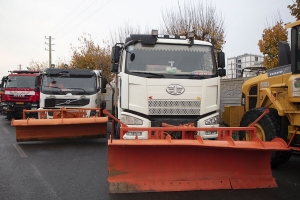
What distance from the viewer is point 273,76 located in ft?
21.6

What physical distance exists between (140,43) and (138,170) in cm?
277

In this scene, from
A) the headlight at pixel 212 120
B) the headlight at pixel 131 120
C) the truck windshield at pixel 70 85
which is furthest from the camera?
the truck windshield at pixel 70 85

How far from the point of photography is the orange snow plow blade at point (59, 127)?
870cm

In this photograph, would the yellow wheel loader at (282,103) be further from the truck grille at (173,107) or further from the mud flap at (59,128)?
the mud flap at (59,128)

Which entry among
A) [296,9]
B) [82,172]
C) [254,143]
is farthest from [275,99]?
[296,9]

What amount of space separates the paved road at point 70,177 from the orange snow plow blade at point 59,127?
0.34m

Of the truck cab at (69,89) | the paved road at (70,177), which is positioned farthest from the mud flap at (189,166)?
the truck cab at (69,89)

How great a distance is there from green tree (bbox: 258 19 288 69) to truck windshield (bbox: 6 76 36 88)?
11.7 metres

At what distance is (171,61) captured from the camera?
6383mm

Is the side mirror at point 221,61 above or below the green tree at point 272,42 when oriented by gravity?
below

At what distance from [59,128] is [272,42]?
11415 mm

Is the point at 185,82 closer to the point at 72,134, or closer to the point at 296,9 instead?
the point at 72,134

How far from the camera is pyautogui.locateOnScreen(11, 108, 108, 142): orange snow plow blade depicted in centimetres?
870

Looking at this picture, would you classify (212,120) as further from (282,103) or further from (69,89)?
(69,89)
